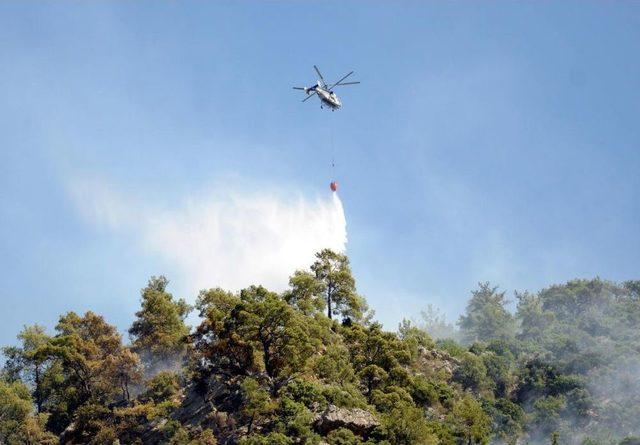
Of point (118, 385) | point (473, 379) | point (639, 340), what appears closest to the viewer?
point (118, 385)

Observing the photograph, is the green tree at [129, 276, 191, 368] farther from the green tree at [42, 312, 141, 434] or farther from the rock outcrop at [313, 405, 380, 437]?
the rock outcrop at [313, 405, 380, 437]

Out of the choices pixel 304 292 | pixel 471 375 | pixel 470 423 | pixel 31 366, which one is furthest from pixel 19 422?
pixel 471 375

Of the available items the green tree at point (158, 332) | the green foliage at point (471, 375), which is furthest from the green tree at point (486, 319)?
the green tree at point (158, 332)

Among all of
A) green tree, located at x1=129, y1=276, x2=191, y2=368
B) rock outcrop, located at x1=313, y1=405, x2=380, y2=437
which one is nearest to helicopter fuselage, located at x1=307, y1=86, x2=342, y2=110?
green tree, located at x1=129, y1=276, x2=191, y2=368

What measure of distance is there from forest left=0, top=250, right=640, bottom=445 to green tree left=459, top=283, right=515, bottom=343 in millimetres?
44685

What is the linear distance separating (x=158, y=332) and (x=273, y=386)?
53.1 feet

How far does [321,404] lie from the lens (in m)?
53.3

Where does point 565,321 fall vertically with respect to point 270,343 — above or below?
above

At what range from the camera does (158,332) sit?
66.9m

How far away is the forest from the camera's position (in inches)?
2101

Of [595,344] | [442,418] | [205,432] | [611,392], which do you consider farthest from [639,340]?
[205,432]

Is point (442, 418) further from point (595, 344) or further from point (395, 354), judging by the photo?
point (595, 344)

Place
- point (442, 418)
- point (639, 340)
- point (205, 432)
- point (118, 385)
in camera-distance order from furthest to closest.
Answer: point (639, 340), point (442, 418), point (118, 385), point (205, 432)

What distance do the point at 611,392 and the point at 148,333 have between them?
54.6 metres
